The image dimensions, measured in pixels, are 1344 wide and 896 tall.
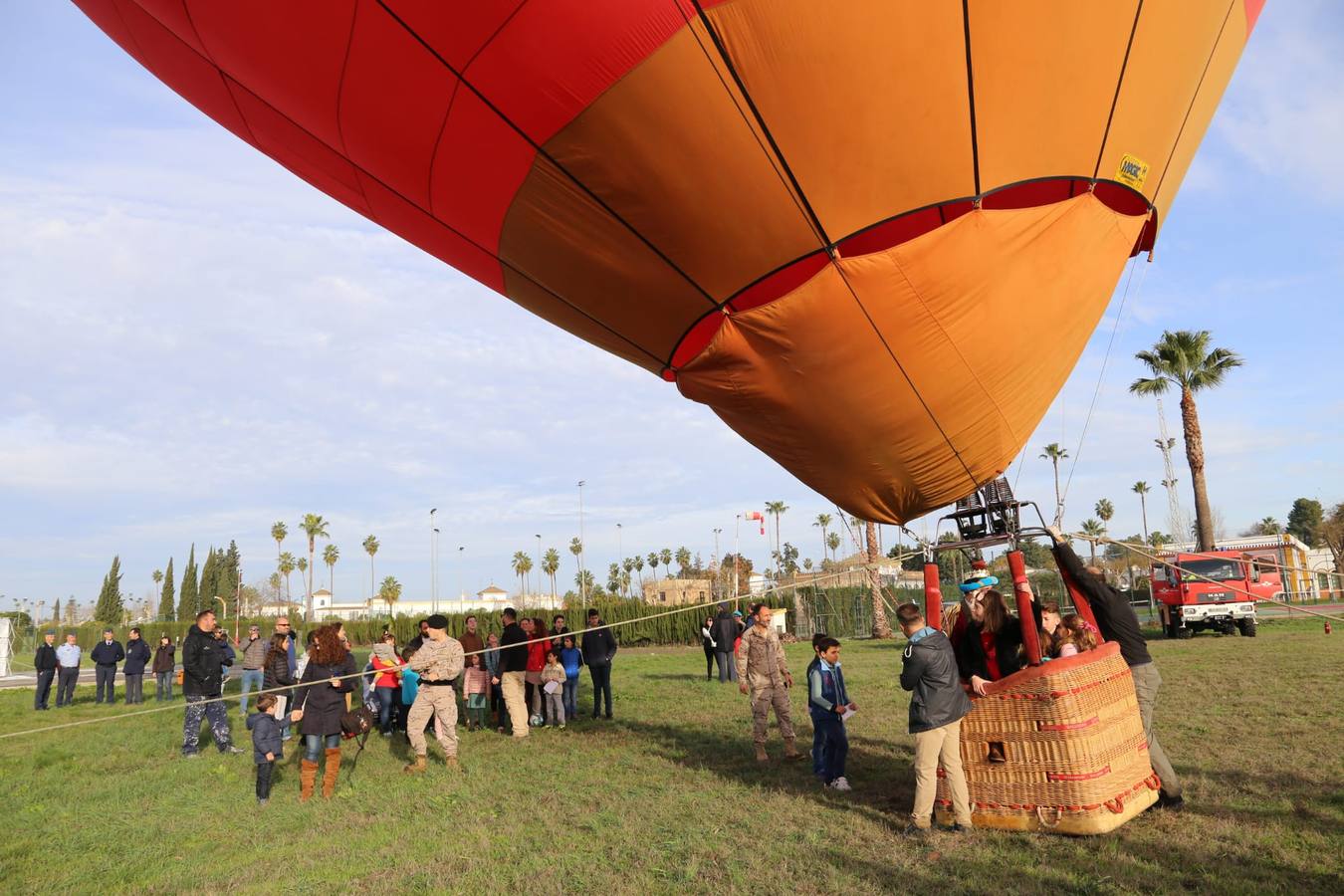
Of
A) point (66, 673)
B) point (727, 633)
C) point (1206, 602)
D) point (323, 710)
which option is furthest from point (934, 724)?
point (1206, 602)

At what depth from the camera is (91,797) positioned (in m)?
7.45

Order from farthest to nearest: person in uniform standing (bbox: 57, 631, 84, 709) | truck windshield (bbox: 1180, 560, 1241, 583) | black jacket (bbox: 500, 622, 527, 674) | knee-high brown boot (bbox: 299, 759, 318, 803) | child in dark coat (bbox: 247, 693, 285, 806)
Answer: truck windshield (bbox: 1180, 560, 1241, 583), person in uniform standing (bbox: 57, 631, 84, 709), black jacket (bbox: 500, 622, 527, 674), knee-high brown boot (bbox: 299, 759, 318, 803), child in dark coat (bbox: 247, 693, 285, 806)

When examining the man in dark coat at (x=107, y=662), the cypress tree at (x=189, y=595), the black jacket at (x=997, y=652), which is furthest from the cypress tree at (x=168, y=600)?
the black jacket at (x=997, y=652)

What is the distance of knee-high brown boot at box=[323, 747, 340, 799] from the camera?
279 inches

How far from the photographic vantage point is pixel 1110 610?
18.1 feet

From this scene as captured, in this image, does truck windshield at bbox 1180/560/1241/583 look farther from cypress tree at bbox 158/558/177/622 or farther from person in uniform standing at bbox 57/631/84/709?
cypress tree at bbox 158/558/177/622

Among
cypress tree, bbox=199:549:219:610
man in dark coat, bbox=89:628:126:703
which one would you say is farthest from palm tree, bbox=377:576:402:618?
man in dark coat, bbox=89:628:126:703

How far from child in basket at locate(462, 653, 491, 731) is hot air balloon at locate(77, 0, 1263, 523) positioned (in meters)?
6.85

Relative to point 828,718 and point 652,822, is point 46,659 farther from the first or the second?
point 828,718

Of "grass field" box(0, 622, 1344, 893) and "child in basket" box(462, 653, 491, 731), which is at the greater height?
"child in basket" box(462, 653, 491, 731)

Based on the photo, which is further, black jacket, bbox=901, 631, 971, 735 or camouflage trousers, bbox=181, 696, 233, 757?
camouflage trousers, bbox=181, 696, 233, 757

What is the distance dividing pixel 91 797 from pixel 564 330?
20.3ft

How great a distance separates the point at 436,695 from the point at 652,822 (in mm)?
3385

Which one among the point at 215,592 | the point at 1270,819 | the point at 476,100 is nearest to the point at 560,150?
the point at 476,100
